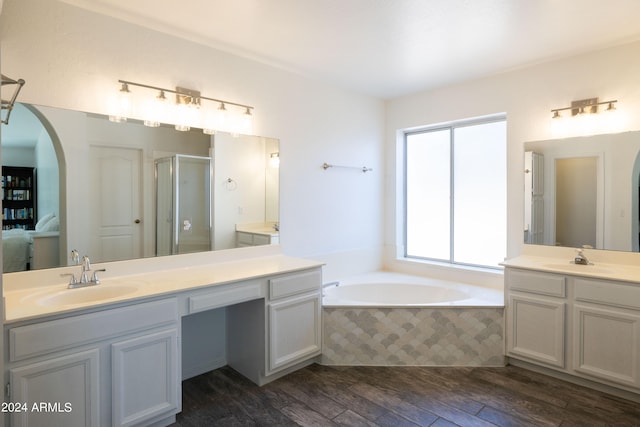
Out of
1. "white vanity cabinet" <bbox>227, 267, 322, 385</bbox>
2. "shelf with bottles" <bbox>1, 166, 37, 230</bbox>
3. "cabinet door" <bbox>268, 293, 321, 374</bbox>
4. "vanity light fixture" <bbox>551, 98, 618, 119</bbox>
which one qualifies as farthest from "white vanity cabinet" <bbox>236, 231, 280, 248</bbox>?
"vanity light fixture" <bbox>551, 98, 618, 119</bbox>

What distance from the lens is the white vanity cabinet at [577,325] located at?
229cm

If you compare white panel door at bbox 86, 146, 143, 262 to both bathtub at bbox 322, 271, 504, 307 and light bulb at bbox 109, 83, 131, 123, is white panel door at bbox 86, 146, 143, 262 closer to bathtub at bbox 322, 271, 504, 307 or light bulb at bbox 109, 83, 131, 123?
light bulb at bbox 109, 83, 131, 123

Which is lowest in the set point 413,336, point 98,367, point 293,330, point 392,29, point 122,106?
point 413,336

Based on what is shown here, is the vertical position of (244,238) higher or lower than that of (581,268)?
higher

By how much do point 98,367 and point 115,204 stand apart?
1.01m

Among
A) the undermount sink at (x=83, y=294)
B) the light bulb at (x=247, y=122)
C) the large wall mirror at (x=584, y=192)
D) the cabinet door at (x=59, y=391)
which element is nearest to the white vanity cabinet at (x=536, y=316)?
the large wall mirror at (x=584, y=192)

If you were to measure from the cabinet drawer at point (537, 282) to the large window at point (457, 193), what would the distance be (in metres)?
0.92

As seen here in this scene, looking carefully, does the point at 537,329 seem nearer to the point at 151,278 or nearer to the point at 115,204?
the point at 151,278

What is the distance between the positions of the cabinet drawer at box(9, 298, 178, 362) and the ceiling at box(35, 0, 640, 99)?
70.7 inches

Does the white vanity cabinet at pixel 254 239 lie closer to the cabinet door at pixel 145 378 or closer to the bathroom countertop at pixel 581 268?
the cabinet door at pixel 145 378

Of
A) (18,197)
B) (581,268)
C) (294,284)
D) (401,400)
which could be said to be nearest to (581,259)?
(581,268)

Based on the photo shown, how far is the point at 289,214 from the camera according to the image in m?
3.26

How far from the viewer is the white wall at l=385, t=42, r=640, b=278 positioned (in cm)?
272

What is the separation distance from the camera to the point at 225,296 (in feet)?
7.41
